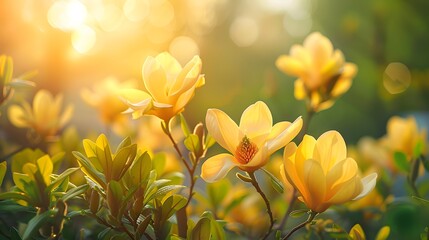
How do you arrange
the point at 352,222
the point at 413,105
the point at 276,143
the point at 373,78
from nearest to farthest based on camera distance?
the point at 276,143, the point at 352,222, the point at 373,78, the point at 413,105

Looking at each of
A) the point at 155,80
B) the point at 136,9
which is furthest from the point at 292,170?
the point at 136,9

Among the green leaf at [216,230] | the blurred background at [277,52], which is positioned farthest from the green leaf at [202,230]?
the blurred background at [277,52]

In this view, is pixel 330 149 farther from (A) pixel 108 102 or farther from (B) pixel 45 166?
(A) pixel 108 102

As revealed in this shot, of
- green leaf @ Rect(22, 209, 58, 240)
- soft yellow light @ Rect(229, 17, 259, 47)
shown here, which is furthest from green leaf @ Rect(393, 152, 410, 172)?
soft yellow light @ Rect(229, 17, 259, 47)

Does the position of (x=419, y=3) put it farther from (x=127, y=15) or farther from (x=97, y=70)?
(x=97, y=70)

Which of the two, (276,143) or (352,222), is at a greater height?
(276,143)

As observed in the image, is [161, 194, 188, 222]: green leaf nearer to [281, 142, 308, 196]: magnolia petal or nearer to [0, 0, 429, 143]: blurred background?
[281, 142, 308, 196]: magnolia petal

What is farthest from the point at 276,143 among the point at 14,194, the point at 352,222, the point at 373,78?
the point at 373,78
